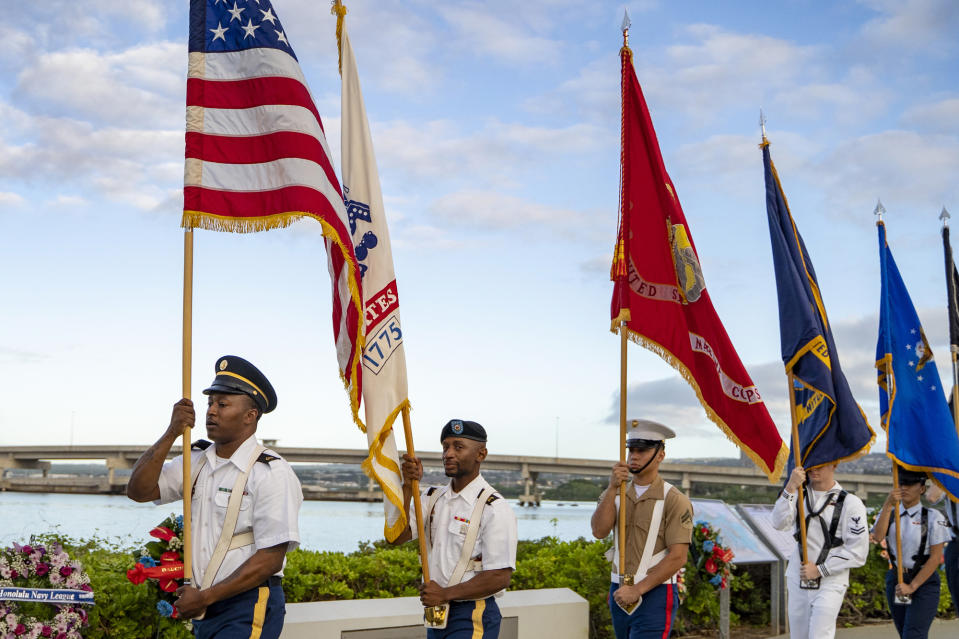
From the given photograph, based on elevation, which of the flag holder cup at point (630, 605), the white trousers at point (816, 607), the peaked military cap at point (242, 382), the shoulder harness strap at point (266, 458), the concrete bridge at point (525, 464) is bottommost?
the concrete bridge at point (525, 464)

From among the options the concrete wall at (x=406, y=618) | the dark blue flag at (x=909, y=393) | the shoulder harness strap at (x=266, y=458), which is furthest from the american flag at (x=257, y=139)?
the dark blue flag at (x=909, y=393)

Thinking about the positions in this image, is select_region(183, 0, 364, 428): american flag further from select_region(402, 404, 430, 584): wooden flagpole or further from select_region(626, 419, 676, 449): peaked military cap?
select_region(626, 419, 676, 449): peaked military cap

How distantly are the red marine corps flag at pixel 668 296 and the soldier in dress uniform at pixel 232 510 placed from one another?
285 cm

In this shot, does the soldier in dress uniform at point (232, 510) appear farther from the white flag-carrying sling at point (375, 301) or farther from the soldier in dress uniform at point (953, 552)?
the soldier in dress uniform at point (953, 552)

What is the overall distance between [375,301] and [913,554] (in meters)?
5.82

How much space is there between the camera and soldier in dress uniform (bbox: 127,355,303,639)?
384 cm

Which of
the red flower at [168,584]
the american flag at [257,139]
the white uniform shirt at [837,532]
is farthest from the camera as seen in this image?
the white uniform shirt at [837,532]

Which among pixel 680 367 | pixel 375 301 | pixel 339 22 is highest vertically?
pixel 339 22

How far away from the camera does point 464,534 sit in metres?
4.70

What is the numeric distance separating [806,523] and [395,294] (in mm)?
3931

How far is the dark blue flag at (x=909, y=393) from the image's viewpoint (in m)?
8.20

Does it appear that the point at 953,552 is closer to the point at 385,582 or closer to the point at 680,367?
the point at 680,367

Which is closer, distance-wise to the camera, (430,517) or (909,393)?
(430,517)

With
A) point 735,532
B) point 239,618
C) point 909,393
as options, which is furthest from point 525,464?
point 239,618
